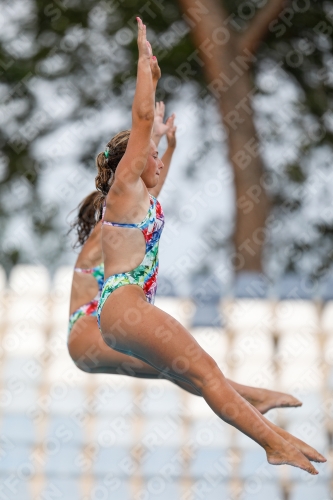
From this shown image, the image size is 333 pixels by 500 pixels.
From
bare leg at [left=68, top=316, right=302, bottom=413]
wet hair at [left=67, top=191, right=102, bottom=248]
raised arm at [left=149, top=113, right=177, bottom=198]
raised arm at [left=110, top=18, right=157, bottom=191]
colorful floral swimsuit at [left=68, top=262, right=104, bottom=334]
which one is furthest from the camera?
wet hair at [left=67, top=191, right=102, bottom=248]

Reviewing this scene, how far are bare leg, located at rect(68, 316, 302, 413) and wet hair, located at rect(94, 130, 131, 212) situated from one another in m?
0.61

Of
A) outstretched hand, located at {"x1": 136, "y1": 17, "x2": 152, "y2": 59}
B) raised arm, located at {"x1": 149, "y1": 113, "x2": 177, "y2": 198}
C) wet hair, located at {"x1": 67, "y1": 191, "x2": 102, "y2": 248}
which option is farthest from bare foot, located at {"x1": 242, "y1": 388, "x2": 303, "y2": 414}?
outstretched hand, located at {"x1": 136, "y1": 17, "x2": 152, "y2": 59}

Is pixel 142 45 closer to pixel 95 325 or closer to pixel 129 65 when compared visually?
pixel 95 325

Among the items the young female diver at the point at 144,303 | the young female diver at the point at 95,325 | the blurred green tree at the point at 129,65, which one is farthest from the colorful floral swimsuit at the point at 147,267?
Result: the blurred green tree at the point at 129,65

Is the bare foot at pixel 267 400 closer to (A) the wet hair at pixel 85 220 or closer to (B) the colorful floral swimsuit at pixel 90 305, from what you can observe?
(B) the colorful floral swimsuit at pixel 90 305

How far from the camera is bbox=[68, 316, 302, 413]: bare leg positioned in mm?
3016

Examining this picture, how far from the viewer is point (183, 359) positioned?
2.46 m

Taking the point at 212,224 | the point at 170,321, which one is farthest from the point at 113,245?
the point at 212,224

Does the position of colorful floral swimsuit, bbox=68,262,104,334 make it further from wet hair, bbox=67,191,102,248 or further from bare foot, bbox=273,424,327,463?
bare foot, bbox=273,424,327,463

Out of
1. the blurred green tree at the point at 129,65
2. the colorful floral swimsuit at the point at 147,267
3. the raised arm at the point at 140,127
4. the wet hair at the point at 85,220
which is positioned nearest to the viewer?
the raised arm at the point at 140,127

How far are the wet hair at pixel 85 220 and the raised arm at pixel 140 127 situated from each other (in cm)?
101

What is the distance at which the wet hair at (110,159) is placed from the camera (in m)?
2.72

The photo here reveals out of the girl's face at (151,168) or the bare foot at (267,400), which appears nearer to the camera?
the girl's face at (151,168)

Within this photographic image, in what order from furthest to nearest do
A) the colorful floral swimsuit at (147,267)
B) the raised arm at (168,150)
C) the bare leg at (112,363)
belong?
the raised arm at (168,150) < the bare leg at (112,363) < the colorful floral swimsuit at (147,267)
